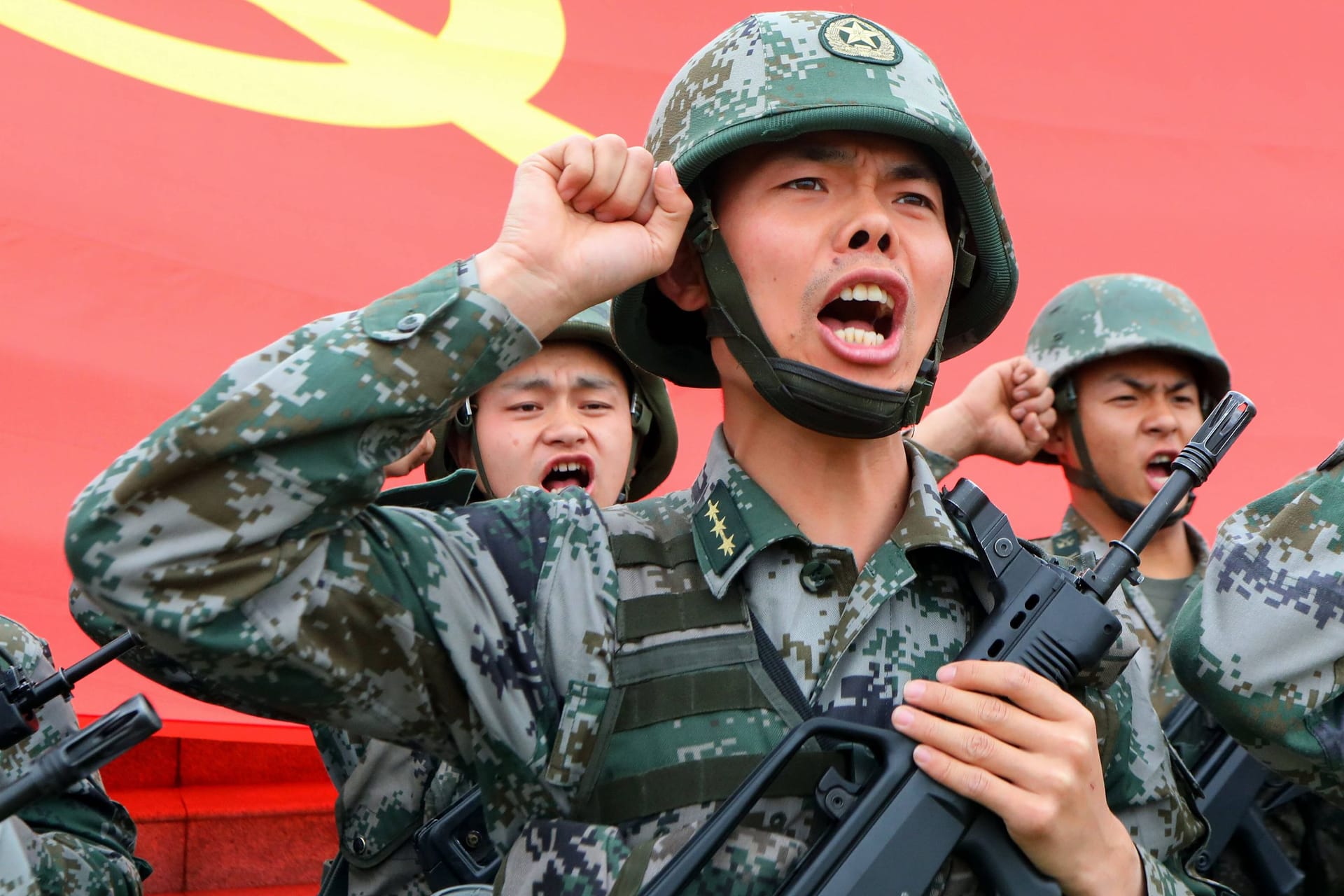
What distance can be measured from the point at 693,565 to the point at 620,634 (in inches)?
7.6

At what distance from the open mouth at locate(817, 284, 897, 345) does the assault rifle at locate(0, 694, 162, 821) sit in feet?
3.84

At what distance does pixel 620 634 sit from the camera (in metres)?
2.01

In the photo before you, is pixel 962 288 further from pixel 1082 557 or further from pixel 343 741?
pixel 343 741

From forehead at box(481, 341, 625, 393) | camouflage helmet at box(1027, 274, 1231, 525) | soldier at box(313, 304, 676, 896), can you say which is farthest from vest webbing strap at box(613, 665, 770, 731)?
camouflage helmet at box(1027, 274, 1231, 525)

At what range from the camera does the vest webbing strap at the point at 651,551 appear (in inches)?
83.4

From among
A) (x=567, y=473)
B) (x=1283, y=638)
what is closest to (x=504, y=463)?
(x=567, y=473)

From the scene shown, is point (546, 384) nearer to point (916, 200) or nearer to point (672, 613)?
point (916, 200)

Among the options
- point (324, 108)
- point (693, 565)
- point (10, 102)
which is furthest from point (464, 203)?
point (693, 565)

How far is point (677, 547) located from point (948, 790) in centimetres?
55

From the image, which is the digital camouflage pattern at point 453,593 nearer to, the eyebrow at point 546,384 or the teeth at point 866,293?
the teeth at point 866,293

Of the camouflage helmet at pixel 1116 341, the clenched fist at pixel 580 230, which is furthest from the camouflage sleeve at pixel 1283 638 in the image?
the camouflage helmet at pixel 1116 341

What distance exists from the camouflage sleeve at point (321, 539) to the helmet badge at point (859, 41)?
32.9 inches

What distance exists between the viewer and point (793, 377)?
7.26 feet

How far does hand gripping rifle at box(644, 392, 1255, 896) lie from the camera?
1.85 metres
